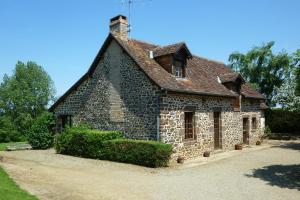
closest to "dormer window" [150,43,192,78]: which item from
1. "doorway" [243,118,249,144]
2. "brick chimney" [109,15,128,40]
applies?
"brick chimney" [109,15,128,40]

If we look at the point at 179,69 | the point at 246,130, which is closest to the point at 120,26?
the point at 179,69

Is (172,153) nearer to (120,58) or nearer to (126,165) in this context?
(126,165)

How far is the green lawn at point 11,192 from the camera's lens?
799 cm

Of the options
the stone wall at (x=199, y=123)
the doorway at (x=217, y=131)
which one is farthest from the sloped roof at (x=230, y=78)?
the doorway at (x=217, y=131)

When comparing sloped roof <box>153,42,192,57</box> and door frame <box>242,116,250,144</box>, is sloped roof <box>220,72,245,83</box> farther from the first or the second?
sloped roof <box>153,42,192,57</box>

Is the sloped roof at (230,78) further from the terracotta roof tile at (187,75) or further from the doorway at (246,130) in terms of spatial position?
the doorway at (246,130)

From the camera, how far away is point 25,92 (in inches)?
2186

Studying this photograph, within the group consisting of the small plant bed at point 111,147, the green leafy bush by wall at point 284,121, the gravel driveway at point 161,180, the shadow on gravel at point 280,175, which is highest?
the green leafy bush by wall at point 284,121

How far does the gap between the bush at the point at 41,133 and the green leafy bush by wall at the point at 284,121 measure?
2416 centimetres

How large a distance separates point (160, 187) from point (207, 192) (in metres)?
1.59

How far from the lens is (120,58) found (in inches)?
714

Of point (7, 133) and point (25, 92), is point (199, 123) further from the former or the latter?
point (25, 92)

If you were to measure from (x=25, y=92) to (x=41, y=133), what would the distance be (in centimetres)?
3709

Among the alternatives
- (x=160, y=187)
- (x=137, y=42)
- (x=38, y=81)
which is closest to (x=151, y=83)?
(x=137, y=42)
